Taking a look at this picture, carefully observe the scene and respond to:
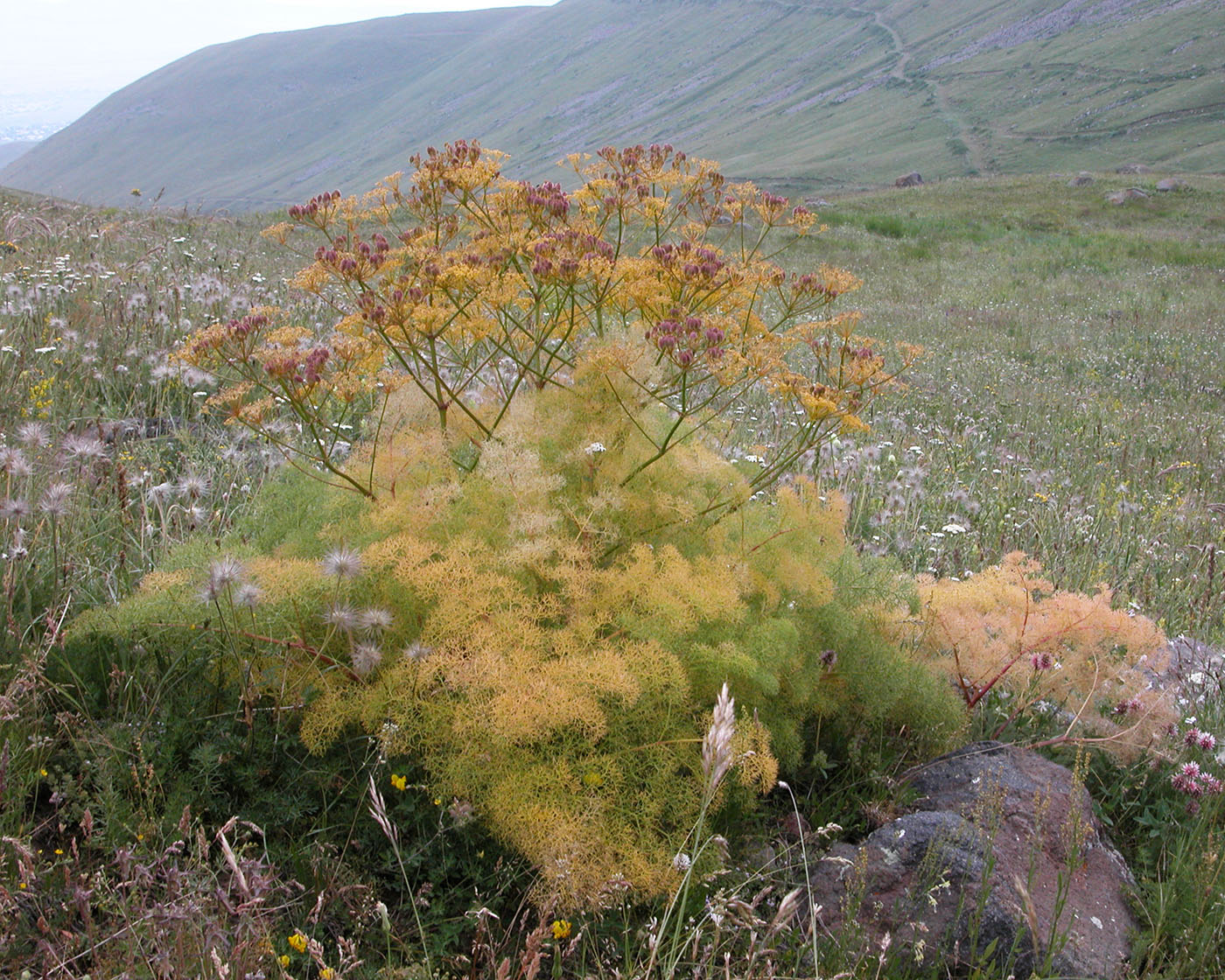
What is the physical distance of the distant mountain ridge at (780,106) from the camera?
6272cm

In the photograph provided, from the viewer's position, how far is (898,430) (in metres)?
6.95

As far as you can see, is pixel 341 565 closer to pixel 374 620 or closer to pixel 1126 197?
pixel 374 620

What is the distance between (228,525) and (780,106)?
386 feet

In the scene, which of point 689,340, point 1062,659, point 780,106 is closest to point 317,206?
point 689,340

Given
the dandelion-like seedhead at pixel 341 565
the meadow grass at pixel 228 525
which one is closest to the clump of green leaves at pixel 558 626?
the dandelion-like seedhead at pixel 341 565

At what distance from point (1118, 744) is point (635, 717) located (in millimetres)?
1604

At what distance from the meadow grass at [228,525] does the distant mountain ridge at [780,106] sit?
10.8 meters

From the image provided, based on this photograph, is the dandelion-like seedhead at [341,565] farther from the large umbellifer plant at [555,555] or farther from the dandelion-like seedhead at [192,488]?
the dandelion-like seedhead at [192,488]

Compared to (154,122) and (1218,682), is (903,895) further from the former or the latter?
(154,122)

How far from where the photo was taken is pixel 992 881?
77.4 inches

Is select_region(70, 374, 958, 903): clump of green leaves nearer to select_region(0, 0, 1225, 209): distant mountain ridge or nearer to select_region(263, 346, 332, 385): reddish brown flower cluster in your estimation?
select_region(263, 346, 332, 385): reddish brown flower cluster

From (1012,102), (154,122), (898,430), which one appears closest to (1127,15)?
(1012,102)

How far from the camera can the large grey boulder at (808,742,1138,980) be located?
1827mm

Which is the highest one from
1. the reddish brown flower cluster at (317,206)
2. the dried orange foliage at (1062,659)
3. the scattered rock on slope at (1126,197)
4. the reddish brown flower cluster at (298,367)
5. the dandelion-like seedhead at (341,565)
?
the reddish brown flower cluster at (317,206)
